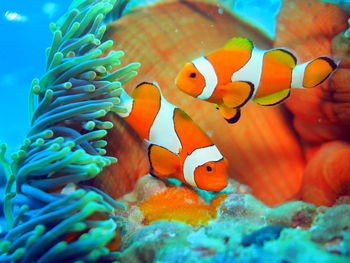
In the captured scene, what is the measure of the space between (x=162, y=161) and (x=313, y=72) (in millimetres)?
542

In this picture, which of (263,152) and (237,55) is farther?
(263,152)

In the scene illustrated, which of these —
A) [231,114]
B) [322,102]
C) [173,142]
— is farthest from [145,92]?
[322,102]

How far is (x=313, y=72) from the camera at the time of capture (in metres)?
1.03

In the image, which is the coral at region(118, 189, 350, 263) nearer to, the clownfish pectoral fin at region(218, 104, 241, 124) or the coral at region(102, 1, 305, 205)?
the clownfish pectoral fin at region(218, 104, 241, 124)

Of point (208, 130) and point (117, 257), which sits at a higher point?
point (208, 130)

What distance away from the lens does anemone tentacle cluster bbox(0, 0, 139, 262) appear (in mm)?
861

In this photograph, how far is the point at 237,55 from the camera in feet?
3.47

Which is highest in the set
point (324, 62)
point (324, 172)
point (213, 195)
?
point (324, 62)

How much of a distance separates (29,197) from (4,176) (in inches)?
26.7

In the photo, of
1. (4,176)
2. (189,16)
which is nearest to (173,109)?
(189,16)

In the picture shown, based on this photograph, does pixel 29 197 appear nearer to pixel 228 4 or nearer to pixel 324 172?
pixel 324 172

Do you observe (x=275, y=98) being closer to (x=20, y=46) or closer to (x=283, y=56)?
(x=283, y=56)

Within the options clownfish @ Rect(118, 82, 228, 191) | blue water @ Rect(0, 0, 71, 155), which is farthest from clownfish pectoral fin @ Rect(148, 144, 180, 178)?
blue water @ Rect(0, 0, 71, 155)

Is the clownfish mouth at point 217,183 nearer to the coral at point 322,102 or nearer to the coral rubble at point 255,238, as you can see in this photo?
the coral rubble at point 255,238
